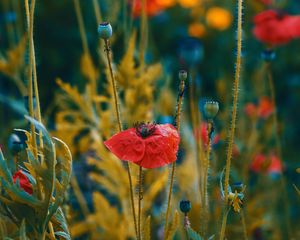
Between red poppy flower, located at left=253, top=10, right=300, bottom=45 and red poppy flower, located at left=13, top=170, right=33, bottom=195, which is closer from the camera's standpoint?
red poppy flower, located at left=13, top=170, right=33, bottom=195

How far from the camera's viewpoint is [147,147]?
955 millimetres

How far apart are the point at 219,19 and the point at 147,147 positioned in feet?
7.56

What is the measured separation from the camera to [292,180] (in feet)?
8.13

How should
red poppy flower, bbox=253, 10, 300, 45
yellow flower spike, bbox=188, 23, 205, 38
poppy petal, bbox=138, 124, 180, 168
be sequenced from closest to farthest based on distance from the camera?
poppy petal, bbox=138, 124, 180, 168 → red poppy flower, bbox=253, 10, 300, 45 → yellow flower spike, bbox=188, 23, 205, 38

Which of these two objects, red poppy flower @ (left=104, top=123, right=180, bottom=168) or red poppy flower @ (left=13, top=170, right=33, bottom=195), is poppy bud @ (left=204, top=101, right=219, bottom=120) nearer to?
red poppy flower @ (left=104, top=123, right=180, bottom=168)

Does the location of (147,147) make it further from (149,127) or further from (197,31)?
Answer: (197,31)

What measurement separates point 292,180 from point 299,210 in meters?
0.11

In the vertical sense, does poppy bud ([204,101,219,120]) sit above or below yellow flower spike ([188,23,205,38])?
above

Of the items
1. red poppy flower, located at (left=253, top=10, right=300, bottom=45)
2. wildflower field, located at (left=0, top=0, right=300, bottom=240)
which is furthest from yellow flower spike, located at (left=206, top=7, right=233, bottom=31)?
red poppy flower, located at (left=253, top=10, right=300, bottom=45)

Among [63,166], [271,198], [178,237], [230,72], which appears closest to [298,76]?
[230,72]

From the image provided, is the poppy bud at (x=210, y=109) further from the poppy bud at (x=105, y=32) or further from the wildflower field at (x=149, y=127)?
the poppy bud at (x=105, y=32)

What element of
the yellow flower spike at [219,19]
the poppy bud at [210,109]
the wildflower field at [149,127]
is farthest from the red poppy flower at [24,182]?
the yellow flower spike at [219,19]

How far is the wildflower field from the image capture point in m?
0.97

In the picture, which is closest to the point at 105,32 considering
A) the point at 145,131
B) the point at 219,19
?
the point at 145,131
